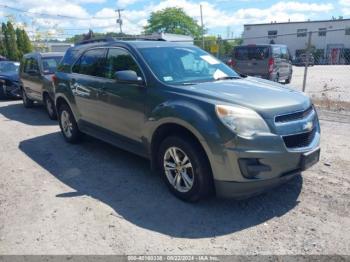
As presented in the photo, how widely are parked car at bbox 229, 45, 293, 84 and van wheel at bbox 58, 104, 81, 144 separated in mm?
9094

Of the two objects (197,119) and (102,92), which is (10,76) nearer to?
(102,92)

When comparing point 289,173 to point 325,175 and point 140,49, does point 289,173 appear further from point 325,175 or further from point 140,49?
point 140,49

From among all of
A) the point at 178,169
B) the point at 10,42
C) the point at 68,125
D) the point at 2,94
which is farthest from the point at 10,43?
the point at 178,169

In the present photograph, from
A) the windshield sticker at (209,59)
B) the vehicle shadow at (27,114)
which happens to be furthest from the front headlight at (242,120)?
the vehicle shadow at (27,114)

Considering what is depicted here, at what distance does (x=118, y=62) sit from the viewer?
15.4 feet

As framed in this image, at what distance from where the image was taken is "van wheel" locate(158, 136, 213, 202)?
3.49m

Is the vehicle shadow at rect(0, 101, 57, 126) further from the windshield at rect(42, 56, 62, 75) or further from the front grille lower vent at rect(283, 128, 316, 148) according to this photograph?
the front grille lower vent at rect(283, 128, 316, 148)

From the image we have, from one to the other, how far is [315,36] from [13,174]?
54062 mm

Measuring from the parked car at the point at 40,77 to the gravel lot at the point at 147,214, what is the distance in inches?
143

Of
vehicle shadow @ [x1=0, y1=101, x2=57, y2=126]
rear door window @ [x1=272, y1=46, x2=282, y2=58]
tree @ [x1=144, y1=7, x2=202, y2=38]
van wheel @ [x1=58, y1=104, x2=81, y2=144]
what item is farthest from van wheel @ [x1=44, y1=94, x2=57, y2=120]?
tree @ [x1=144, y1=7, x2=202, y2=38]

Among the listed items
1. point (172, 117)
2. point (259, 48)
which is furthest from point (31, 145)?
point (259, 48)

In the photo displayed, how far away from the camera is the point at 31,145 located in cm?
640

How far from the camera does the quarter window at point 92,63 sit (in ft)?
16.6

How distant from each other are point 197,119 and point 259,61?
10.9 m
